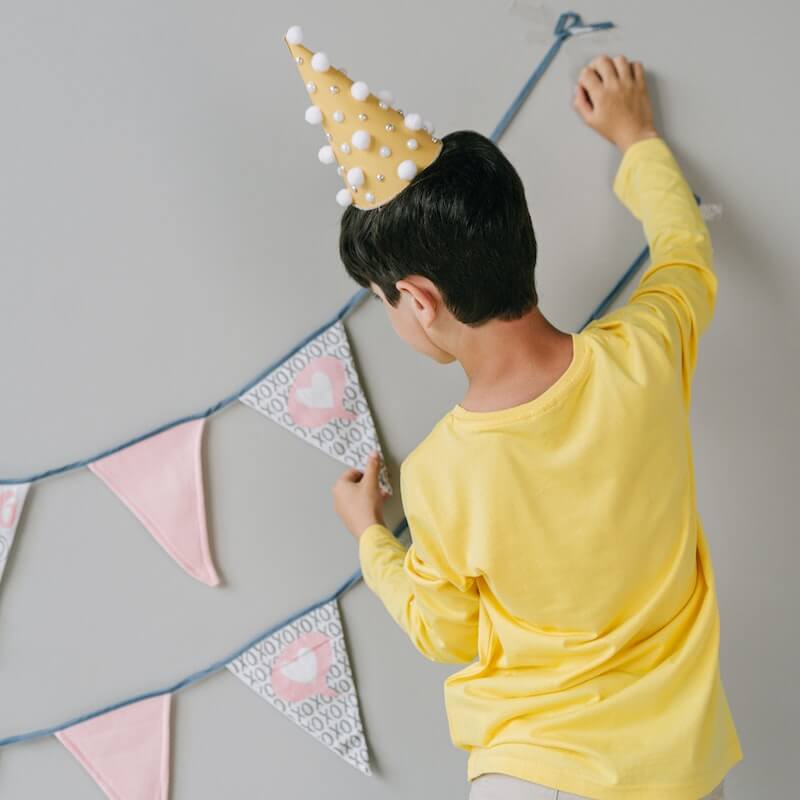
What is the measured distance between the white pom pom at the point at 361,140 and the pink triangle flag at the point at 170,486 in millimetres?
440

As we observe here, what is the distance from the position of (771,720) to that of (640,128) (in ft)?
2.61

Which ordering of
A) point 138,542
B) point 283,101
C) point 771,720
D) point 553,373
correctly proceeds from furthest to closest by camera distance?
point 771,720 → point 138,542 → point 283,101 → point 553,373

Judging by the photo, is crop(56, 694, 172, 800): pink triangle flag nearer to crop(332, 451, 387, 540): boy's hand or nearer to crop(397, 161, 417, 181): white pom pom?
crop(332, 451, 387, 540): boy's hand

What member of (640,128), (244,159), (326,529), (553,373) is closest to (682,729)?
(553,373)

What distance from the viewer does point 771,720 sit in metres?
1.29

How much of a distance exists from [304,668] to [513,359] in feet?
1.80

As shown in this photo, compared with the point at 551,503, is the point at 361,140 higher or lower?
higher

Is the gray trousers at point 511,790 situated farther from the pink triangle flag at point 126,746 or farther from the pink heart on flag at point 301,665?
the pink triangle flag at point 126,746

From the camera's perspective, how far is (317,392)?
113 cm

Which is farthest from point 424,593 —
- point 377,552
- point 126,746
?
point 126,746

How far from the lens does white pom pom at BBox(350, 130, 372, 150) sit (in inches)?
32.3

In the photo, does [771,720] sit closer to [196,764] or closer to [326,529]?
[326,529]

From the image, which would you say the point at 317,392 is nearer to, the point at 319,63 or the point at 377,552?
the point at 377,552

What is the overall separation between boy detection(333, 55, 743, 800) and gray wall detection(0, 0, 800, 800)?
0.59ft
